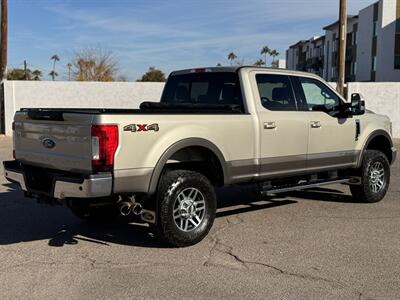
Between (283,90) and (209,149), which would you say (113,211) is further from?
(283,90)

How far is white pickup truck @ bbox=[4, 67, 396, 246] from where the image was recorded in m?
5.42

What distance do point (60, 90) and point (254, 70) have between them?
15052 mm

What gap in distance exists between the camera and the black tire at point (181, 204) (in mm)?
5844

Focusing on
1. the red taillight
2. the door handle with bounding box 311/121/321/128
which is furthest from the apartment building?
the red taillight

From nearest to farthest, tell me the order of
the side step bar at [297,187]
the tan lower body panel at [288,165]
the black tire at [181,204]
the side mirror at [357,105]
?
the black tire at [181,204], the tan lower body panel at [288,165], the side step bar at [297,187], the side mirror at [357,105]

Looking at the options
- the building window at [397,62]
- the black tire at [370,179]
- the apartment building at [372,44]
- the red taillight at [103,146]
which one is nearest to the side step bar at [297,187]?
the black tire at [370,179]

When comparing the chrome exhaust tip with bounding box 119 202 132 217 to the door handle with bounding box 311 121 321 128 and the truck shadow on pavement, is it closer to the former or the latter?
the truck shadow on pavement

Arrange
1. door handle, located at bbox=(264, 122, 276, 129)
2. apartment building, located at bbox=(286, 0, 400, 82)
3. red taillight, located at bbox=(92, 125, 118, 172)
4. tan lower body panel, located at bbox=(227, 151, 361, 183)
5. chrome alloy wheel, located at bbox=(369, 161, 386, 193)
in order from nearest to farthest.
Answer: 1. red taillight, located at bbox=(92, 125, 118, 172)
2. tan lower body panel, located at bbox=(227, 151, 361, 183)
3. door handle, located at bbox=(264, 122, 276, 129)
4. chrome alloy wheel, located at bbox=(369, 161, 386, 193)
5. apartment building, located at bbox=(286, 0, 400, 82)

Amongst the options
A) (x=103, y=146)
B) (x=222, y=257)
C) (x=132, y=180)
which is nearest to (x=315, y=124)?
(x=222, y=257)

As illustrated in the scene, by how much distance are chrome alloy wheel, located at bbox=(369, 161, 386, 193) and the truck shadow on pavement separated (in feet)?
1.81

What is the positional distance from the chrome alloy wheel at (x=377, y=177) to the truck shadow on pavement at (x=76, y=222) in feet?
1.81

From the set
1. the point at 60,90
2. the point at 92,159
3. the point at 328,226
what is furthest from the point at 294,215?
the point at 60,90

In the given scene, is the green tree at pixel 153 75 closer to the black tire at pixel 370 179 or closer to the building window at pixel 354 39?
the building window at pixel 354 39

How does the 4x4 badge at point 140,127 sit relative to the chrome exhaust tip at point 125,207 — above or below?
above
